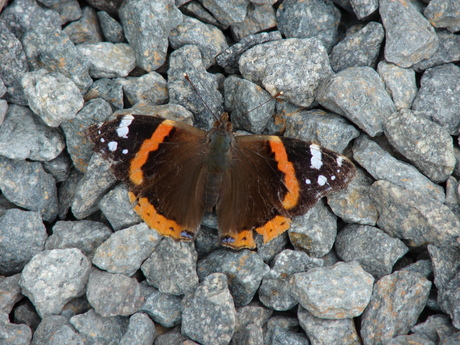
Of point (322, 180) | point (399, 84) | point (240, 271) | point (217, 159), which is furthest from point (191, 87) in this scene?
point (399, 84)

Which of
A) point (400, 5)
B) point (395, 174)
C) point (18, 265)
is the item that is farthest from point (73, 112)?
point (400, 5)

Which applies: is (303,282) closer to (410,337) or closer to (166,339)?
(410,337)

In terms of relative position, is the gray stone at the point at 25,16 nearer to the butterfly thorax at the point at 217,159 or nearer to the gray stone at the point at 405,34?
the butterfly thorax at the point at 217,159

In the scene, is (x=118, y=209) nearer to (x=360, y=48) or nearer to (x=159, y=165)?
(x=159, y=165)

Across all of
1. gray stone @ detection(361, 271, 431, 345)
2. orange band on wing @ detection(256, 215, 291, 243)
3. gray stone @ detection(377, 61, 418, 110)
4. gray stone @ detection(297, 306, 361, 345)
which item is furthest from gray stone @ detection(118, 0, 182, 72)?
gray stone @ detection(361, 271, 431, 345)

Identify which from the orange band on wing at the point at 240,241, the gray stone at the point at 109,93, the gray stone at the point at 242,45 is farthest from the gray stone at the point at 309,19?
the orange band on wing at the point at 240,241

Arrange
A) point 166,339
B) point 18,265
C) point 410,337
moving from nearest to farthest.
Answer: point 410,337 < point 166,339 < point 18,265
